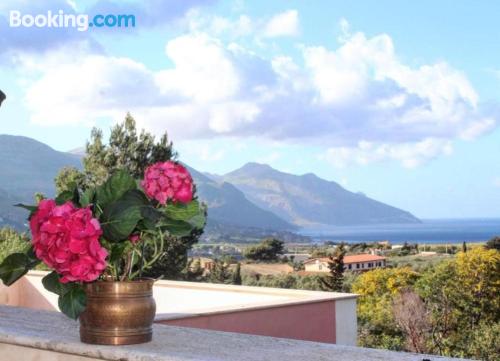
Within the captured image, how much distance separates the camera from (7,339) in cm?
202

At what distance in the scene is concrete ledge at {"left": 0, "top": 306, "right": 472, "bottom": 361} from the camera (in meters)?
1.68

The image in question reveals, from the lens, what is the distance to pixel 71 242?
169 cm

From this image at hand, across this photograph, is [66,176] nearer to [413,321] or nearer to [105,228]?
[413,321]

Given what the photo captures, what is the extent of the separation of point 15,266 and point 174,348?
493 millimetres

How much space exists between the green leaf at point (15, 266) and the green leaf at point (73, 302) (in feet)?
0.54

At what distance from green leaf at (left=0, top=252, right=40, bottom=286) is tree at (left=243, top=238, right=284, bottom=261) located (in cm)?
3202

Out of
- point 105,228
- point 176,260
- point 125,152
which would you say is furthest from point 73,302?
point 125,152

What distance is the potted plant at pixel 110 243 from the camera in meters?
1.72

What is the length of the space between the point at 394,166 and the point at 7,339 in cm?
5825

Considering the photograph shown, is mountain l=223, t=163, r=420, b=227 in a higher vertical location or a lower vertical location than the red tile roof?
higher

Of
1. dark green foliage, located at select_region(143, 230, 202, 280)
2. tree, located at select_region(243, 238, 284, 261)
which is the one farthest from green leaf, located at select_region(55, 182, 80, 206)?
tree, located at select_region(243, 238, 284, 261)

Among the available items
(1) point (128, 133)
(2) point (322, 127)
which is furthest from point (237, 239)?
(1) point (128, 133)

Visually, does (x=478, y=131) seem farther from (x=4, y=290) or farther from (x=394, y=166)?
(x=4, y=290)

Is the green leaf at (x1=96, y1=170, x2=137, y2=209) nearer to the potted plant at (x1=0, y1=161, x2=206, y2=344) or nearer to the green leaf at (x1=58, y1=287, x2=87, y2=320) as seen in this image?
the potted plant at (x1=0, y1=161, x2=206, y2=344)
